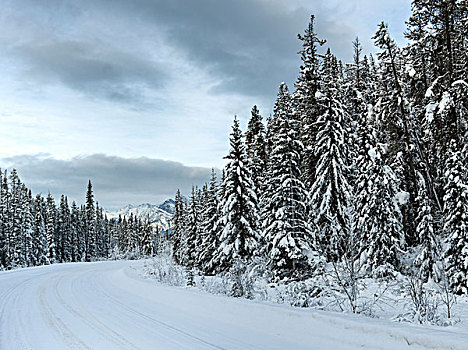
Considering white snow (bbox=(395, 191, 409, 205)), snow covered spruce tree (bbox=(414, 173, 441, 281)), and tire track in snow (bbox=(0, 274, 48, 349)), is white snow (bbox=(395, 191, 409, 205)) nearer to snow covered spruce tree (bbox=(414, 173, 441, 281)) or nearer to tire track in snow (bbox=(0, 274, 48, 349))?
snow covered spruce tree (bbox=(414, 173, 441, 281))

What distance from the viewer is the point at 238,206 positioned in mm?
24734

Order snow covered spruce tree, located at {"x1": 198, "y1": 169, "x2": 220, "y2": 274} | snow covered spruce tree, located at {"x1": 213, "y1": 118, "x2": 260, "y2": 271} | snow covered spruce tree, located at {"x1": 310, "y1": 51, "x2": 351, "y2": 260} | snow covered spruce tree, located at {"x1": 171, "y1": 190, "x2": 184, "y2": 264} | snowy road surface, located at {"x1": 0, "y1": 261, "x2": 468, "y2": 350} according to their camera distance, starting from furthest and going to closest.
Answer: snow covered spruce tree, located at {"x1": 171, "y1": 190, "x2": 184, "y2": 264}
snow covered spruce tree, located at {"x1": 198, "y1": 169, "x2": 220, "y2": 274}
snow covered spruce tree, located at {"x1": 213, "y1": 118, "x2": 260, "y2": 271}
snow covered spruce tree, located at {"x1": 310, "y1": 51, "x2": 351, "y2": 260}
snowy road surface, located at {"x1": 0, "y1": 261, "x2": 468, "y2": 350}

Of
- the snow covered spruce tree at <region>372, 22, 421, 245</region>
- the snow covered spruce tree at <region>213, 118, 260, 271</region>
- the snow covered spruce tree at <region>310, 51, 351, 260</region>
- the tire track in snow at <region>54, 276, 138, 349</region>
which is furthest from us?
the snow covered spruce tree at <region>213, 118, 260, 271</region>

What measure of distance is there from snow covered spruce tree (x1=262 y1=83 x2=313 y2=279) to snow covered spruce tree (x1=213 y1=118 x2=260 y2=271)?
1964mm

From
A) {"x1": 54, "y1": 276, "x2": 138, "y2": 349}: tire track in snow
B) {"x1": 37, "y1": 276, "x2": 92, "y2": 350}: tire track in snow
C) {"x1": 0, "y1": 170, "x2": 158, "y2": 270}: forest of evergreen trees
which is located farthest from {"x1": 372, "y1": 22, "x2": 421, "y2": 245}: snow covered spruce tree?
{"x1": 0, "y1": 170, "x2": 158, "y2": 270}: forest of evergreen trees

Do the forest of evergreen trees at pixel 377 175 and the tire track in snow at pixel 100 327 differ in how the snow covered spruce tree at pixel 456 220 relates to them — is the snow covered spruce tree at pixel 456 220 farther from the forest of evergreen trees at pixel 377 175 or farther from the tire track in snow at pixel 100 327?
the tire track in snow at pixel 100 327

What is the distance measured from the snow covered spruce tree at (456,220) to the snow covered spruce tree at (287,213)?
25.0ft

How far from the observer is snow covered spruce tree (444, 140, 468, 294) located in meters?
17.1

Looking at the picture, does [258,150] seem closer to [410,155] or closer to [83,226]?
[410,155]

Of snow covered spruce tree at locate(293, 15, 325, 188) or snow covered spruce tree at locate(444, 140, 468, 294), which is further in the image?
snow covered spruce tree at locate(293, 15, 325, 188)

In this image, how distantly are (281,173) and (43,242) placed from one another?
57.1m

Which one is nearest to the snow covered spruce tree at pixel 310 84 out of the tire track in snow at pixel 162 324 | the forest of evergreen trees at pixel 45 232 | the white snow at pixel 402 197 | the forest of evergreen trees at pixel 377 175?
the forest of evergreen trees at pixel 377 175

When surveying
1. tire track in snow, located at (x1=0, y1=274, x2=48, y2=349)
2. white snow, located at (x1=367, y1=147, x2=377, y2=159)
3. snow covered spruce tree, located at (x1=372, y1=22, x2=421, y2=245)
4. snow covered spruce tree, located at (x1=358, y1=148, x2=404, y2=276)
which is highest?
snow covered spruce tree, located at (x1=372, y1=22, x2=421, y2=245)

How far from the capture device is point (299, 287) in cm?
965
